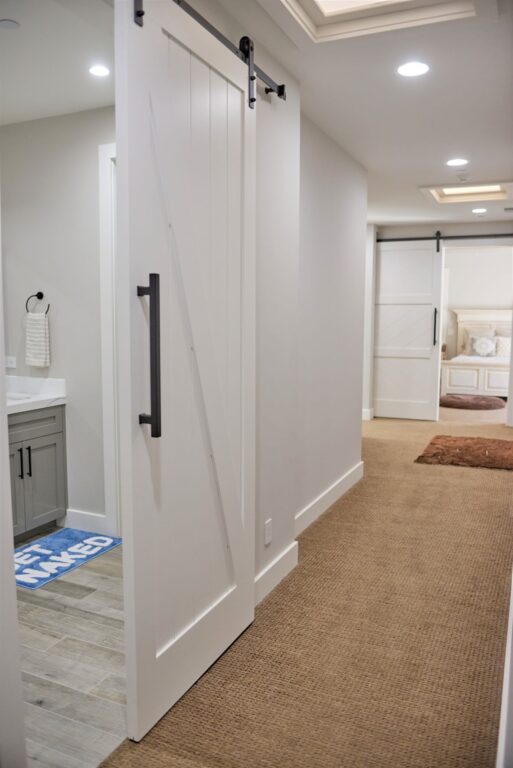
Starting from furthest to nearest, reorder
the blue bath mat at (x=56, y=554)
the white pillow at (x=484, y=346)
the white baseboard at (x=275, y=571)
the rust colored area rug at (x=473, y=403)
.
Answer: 1. the white pillow at (x=484, y=346)
2. the rust colored area rug at (x=473, y=403)
3. the blue bath mat at (x=56, y=554)
4. the white baseboard at (x=275, y=571)

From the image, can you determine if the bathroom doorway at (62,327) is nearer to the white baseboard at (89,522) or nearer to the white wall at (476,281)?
the white baseboard at (89,522)

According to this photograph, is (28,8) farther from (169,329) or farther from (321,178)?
(321,178)

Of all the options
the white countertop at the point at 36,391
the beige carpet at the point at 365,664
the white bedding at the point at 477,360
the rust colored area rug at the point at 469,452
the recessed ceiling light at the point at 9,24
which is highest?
the recessed ceiling light at the point at 9,24

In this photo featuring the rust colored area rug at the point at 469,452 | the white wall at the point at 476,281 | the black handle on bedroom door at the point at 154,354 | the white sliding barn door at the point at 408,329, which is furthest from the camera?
the white wall at the point at 476,281

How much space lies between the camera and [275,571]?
9.86 ft

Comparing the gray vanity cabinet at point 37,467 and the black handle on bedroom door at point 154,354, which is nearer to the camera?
the black handle on bedroom door at point 154,354

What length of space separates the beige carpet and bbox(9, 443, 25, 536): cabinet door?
1496 mm

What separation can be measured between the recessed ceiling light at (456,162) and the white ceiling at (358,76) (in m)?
0.10

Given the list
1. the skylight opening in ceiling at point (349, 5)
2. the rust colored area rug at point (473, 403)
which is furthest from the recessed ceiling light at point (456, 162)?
the rust colored area rug at point (473, 403)

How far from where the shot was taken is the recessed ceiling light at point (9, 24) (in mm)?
2451

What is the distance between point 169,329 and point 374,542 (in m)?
2.20

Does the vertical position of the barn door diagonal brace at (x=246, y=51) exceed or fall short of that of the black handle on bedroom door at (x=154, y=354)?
it exceeds it

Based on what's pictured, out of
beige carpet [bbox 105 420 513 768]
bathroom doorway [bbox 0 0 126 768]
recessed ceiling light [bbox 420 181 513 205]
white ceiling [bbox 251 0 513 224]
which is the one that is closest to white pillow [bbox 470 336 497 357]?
recessed ceiling light [bbox 420 181 513 205]

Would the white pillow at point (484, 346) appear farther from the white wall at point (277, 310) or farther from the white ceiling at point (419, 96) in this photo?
the white wall at point (277, 310)
